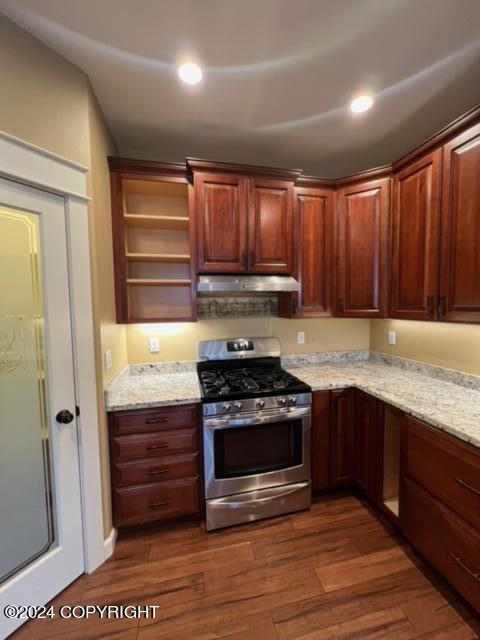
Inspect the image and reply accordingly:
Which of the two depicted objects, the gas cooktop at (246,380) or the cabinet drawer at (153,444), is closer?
the cabinet drawer at (153,444)

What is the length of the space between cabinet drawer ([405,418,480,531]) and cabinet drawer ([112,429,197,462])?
136 cm

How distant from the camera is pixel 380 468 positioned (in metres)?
1.88

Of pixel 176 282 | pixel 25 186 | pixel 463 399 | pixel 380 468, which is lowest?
pixel 380 468

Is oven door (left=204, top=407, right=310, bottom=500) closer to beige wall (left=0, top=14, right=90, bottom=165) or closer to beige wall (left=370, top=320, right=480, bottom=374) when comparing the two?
beige wall (left=370, top=320, right=480, bottom=374)

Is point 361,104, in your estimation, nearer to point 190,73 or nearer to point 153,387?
point 190,73

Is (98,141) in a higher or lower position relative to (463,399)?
higher

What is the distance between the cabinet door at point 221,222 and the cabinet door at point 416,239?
1191mm

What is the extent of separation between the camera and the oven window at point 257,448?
6.10 ft

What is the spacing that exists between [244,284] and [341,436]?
141 centimetres

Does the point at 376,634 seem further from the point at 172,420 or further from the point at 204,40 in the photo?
the point at 204,40

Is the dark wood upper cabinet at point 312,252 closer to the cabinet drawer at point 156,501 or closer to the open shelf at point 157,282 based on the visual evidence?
the open shelf at point 157,282

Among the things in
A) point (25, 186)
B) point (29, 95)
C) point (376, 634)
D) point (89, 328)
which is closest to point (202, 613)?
point (376, 634)

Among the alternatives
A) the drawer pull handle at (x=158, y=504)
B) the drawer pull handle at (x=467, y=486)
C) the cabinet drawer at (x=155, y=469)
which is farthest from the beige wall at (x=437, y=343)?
the drawer pull handle at (x=158, y=504)

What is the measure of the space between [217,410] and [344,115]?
221cm
